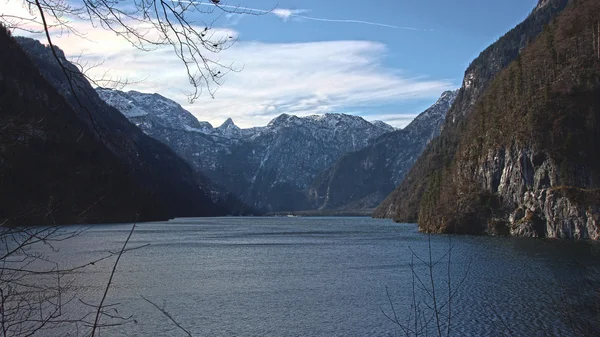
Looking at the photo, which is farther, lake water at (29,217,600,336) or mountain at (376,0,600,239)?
mountain at (376,0,600,239)

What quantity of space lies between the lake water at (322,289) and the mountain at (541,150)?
1720 centimetres

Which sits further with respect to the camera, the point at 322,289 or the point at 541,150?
the point at 541,150

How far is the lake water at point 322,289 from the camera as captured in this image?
31.6 meters

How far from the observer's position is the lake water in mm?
31594

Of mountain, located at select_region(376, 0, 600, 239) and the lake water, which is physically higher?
mountain, located at select_region(376, 0, 600, 239)

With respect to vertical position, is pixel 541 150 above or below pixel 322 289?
above

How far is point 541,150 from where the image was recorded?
327 ft

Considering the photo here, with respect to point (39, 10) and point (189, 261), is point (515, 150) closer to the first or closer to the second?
point (189, 261)

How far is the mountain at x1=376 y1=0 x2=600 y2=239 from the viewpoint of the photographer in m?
91.9

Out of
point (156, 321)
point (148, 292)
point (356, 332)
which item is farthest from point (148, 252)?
point (356, 332)

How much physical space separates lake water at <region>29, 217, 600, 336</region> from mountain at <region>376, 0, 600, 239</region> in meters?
17.2

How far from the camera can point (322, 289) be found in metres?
45.1

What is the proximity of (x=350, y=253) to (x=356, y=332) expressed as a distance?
4675 centimetres

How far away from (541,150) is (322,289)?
7153 cm
